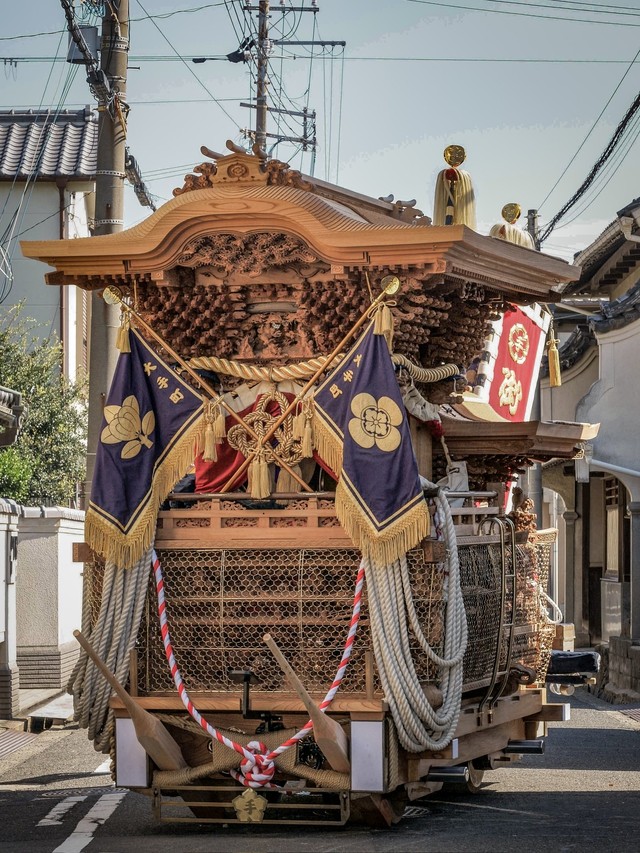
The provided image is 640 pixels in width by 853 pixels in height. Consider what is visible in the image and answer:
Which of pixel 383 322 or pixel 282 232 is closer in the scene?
pixel 383 322

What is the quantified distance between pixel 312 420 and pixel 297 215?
1442mm

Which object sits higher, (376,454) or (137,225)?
(137,225)

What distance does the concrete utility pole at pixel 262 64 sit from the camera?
3077cm

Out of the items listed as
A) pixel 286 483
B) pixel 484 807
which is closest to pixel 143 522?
pixel 286 483

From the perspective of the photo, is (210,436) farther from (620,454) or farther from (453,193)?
(620,454)

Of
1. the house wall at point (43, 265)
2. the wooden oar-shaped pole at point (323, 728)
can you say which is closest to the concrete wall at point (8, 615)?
the wooden oar-shaped pole at point (323, 728)

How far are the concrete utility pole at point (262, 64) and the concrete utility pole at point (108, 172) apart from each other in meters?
15.9

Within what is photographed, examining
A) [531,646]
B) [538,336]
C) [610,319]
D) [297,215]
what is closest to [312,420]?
[297,215]

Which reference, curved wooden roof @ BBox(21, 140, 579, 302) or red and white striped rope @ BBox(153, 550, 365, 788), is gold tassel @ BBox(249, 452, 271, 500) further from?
curved wooden roof @ BBox(21, 140, 579, 302)

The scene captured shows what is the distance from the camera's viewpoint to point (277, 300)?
10766 mm

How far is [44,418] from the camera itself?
25.1 meters

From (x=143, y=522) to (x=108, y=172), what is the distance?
5.50m

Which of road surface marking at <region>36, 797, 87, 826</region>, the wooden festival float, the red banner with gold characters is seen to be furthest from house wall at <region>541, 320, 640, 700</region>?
road surface marking at <region>36, 797, 87, 826</region>

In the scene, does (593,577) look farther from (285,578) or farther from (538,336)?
(285,578)
